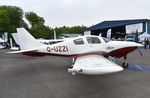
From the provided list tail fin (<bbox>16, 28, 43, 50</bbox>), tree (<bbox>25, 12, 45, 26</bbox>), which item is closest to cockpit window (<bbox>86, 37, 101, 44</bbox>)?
tail fin (<bbox>16, 28, 43, 50</bbox>)

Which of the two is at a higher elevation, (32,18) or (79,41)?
(32,18)

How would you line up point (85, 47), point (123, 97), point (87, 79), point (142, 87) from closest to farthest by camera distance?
point (123, 97) → point (142, 87) → point (87, 79) → point (85, 47)

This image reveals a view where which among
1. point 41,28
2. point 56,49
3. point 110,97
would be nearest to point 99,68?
point 110,97

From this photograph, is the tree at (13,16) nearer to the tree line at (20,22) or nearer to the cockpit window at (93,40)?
the tree line at (20,22)

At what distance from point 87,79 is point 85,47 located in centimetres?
183

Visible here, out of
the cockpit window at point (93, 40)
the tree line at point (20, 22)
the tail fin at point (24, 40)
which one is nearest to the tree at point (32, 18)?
the tree line at point (20, 22)

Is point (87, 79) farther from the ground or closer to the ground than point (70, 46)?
closer to the ground

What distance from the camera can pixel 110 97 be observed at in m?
3.42

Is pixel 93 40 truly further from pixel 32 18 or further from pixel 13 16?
pixel 32 18

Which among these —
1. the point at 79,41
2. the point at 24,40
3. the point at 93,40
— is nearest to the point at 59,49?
the point at 79,41

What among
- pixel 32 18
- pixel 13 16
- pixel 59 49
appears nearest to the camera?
pixel 59 49

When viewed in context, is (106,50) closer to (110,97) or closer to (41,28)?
(110,97)

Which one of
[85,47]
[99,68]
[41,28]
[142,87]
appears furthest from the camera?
[41,28]

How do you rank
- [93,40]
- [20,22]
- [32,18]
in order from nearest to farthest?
[93,40], [20,22], [32,18]
